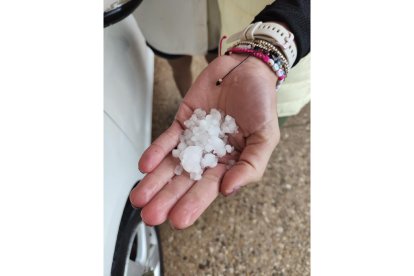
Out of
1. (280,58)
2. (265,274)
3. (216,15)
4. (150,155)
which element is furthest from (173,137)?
(265,274)

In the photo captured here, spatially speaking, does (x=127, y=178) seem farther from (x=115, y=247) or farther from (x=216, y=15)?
(x=216, y=15)

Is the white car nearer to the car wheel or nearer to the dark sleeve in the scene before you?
the car wheel

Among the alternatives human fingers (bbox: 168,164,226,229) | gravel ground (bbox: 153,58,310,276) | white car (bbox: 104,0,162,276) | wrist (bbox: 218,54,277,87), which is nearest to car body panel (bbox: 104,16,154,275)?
white car (bbox: 104,0,162,276)

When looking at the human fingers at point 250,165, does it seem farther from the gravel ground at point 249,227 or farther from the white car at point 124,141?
the gravel ground at point 249,227

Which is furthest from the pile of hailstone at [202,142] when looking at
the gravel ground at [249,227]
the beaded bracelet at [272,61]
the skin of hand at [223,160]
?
the gravel ground at [249,227]

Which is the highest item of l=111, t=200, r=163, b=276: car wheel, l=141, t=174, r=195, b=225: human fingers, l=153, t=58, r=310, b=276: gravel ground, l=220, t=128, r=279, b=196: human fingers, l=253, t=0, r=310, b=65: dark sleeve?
l=253, t=0, r=310, b=65: dark sleeve

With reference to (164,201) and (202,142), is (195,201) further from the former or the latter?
(202,142)

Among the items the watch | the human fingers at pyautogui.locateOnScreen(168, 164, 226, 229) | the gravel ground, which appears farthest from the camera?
the gravel ground
